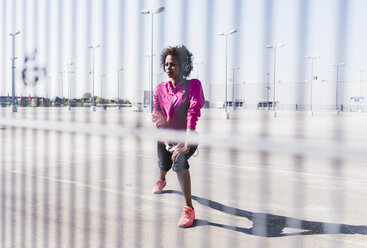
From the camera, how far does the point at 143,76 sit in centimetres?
241

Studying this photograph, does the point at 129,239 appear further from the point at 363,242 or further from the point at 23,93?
the point at 363,242

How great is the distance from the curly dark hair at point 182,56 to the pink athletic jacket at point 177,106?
15 centimetres

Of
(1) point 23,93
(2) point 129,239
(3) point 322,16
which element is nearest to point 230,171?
(2) point 129,239

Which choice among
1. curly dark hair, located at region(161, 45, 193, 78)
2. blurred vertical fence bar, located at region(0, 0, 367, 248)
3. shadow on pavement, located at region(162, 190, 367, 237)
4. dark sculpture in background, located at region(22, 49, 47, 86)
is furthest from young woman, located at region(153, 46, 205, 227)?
dark sculpture in background, located at region(22, 49, 47, 86)

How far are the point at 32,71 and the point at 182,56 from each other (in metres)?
1.23

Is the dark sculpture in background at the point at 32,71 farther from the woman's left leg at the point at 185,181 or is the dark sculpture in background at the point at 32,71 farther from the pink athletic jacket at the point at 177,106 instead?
the woman's left leg at the point at 185,181

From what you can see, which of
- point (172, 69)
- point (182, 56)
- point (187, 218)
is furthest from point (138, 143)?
point (182, 56)

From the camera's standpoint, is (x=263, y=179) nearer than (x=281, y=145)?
No

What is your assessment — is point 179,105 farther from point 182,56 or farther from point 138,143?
point 182,56

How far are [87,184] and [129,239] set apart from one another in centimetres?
212

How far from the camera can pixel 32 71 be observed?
2.99 m

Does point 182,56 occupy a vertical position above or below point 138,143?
above

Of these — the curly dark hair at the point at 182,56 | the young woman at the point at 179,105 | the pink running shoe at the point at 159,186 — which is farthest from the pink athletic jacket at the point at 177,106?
the pink running shoe at the point at 159,186

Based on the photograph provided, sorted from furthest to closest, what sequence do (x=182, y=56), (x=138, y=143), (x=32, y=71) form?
A: (x=138, y=143) → (x=32, y=71) → (x=182, y=56)
